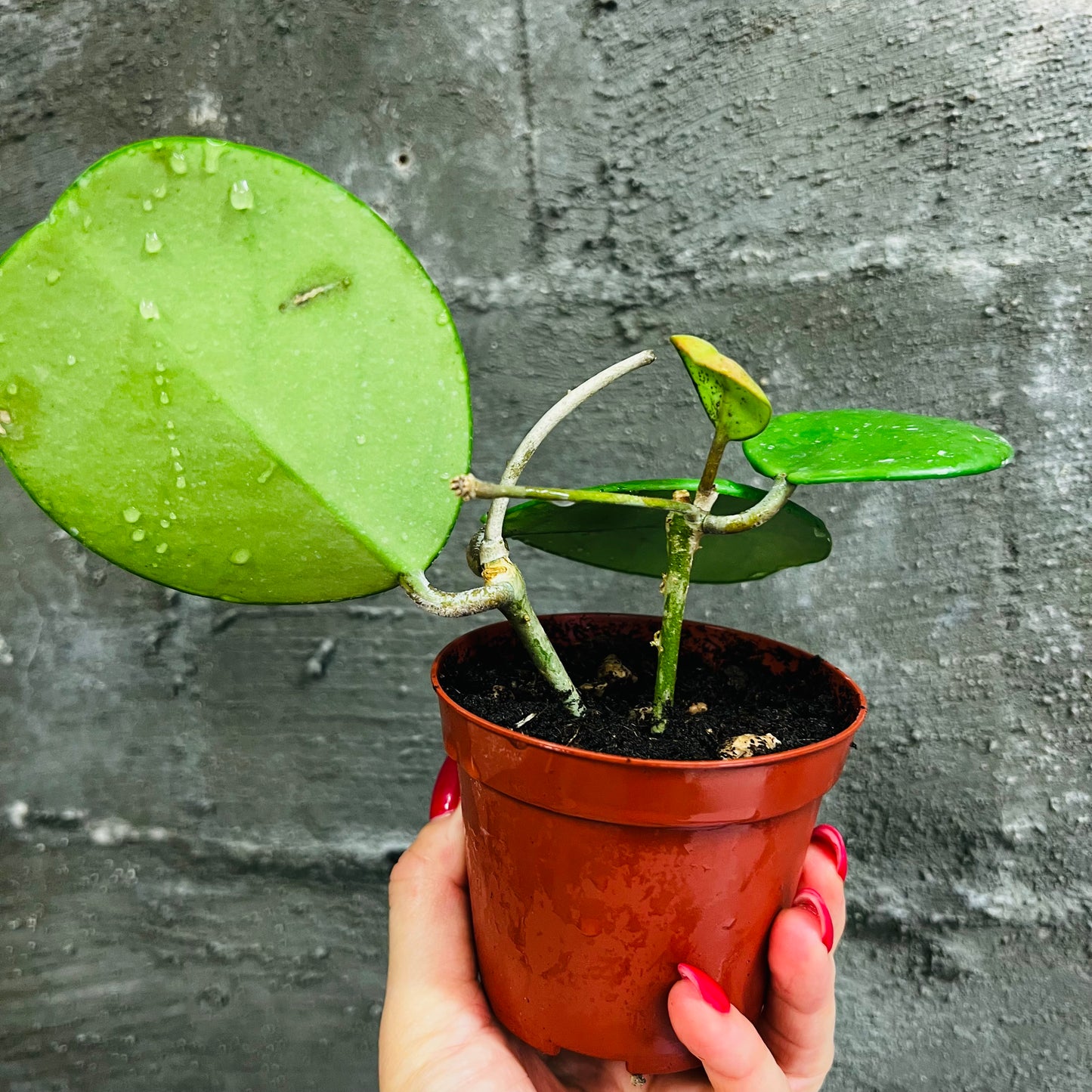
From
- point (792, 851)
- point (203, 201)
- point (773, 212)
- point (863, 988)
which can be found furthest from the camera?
point (863, 988)

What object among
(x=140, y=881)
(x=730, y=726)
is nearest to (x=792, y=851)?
(x=730, y=726)

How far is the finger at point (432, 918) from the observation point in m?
0.57

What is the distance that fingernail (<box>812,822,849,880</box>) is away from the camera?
617 millimetres

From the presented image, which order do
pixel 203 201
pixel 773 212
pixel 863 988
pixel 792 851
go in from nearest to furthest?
pixel 203 201 → pixel 792 851 → pixel 773 212 → pixel 863 988

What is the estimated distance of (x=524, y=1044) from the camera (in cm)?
59

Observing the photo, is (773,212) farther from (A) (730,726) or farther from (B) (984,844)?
(B) (984,844)

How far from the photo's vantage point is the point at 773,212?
2.34 feet

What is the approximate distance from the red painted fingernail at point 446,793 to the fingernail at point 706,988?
28 cm

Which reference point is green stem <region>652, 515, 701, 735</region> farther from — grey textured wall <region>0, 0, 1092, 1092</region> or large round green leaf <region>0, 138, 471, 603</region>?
grey textured wall <region>0, 0, 1092, 1092</region>

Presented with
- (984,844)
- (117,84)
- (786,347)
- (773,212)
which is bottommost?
(984,844)

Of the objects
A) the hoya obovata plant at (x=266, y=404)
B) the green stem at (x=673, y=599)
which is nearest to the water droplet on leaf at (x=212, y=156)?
the hoya obovata plant at (x=266, y=404)

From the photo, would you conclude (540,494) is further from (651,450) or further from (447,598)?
(651,450)

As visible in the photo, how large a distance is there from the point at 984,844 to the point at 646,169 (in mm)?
785

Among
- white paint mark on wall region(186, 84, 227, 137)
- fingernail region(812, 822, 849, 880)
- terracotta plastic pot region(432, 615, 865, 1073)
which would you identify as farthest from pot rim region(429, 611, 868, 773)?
white paint mark on wall region(186, 84, 227, 137)
